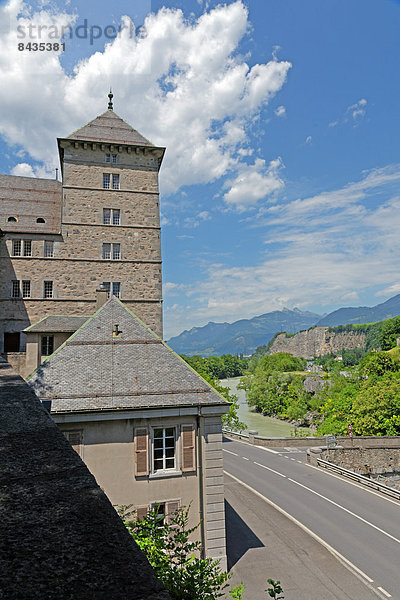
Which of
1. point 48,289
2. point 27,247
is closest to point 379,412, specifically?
point 48,289

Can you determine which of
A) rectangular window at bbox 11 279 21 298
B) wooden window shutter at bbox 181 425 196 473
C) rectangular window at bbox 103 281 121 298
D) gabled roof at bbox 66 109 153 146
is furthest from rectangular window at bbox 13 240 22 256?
wooden window shutter at bbox 181 425 196 473

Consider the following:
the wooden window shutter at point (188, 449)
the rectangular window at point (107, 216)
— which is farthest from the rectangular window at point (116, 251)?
the wooden window shutter at point (188, 449)

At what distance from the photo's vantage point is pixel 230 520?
764 inches

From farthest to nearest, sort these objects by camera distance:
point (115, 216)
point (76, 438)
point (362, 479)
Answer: point (115, 216), point (362, 479), point (76, 438)

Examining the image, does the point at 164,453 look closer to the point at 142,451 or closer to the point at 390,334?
the point at 142,451

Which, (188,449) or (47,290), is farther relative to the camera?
(47,290)

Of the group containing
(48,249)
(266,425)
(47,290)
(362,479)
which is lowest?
(266,425)

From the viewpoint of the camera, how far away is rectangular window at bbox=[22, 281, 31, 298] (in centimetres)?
2668

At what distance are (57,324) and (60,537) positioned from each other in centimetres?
2373

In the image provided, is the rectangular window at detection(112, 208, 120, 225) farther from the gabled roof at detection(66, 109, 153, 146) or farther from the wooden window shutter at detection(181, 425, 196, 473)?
the wooden window shutter at detection(181, 425, 196, 473)

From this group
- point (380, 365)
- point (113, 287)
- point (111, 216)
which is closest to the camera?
point (113, 287)

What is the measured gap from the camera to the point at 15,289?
26609 millimetres

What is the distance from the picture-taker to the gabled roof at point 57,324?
75.4 ft

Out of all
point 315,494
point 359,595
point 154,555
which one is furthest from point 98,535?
point 315,494
